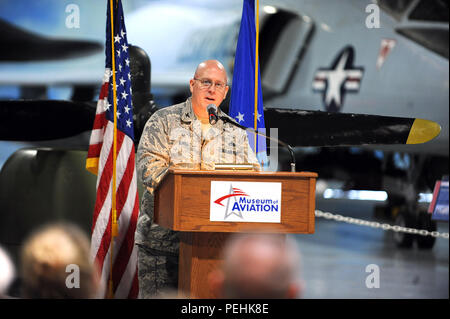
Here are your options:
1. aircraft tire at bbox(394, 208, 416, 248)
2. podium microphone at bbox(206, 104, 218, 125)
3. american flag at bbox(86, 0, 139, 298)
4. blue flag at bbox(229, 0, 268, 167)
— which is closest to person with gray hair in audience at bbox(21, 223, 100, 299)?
podium microphone at bbox(206, 104, 218, 125)

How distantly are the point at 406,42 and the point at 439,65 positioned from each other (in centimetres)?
48

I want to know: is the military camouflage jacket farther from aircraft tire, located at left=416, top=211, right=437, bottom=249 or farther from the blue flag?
aircraft tire, located at left=416, top=211, right=437, bottom=249

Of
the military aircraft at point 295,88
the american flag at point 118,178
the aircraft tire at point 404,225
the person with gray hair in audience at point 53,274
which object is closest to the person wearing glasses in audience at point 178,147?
the person with gray hair in audience at point 53,274

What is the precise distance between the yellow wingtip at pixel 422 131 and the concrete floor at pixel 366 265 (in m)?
1.64

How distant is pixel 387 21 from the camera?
304 inches

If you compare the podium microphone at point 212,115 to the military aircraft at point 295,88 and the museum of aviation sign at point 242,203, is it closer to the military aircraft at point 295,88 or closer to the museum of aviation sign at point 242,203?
the museum of aviation sign at point 242,203

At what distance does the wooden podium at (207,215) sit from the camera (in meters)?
2.37

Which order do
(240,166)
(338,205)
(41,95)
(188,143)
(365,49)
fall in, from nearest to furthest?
(240,166), (188,143), (365,49), (41,95), (338,205)

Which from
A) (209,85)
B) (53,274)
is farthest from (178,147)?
(53,274)

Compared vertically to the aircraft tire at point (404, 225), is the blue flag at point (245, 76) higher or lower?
higher

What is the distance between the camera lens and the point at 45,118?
19.4 ft

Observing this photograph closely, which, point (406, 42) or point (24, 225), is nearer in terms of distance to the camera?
point (24, 225)

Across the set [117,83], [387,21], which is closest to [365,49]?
[387,21]
